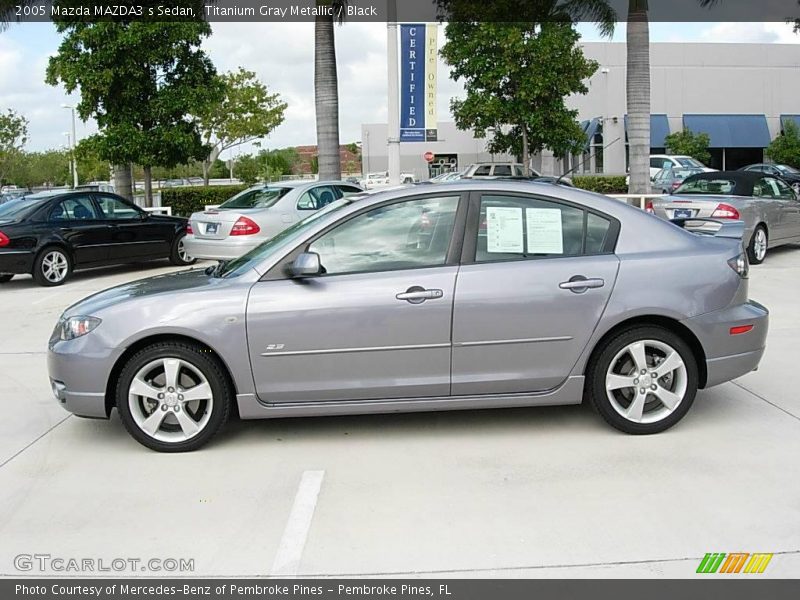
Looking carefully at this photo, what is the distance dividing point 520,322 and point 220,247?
8.05 meters

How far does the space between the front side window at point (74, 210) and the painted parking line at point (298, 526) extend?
9948mm

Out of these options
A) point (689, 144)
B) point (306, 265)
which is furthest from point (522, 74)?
point (306, 265)

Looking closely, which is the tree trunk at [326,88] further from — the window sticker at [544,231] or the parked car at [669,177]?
the parked car at [669,177]

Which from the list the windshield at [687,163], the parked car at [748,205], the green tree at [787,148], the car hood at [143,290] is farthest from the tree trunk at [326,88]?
the green tree at [787,148]

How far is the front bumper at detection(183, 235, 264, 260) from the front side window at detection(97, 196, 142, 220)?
1971 mm

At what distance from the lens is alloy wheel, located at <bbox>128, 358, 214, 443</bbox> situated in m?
5.13

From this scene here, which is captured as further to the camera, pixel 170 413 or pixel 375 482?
pixel 170 413

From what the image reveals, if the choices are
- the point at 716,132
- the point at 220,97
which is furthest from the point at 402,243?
the point at 716,132

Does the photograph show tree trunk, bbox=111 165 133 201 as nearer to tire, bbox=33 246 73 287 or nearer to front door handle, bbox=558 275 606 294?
tire, bbox=33 246 73 287

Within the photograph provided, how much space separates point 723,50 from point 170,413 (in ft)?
159

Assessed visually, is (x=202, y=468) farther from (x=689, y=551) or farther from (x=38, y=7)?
(x=38, y=7)

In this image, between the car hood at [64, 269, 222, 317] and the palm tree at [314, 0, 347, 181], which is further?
the palm tree at [314, 0, 347, 181]

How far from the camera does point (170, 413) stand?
5199 mm

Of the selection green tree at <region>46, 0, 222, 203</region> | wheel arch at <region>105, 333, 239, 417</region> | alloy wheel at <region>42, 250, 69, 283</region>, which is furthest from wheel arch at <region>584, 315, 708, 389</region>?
green tree at <region>46, 0, 222, 203</region>
